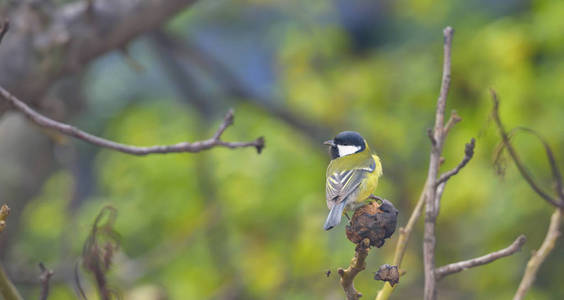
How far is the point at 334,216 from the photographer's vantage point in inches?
19.5

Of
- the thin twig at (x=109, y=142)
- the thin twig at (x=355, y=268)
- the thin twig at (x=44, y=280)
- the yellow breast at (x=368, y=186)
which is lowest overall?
the thin twig at (x=355, y=268)

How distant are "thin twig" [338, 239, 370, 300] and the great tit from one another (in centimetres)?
5

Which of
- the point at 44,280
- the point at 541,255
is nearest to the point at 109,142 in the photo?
the point at 44,280

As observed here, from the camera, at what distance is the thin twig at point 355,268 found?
0.44 m

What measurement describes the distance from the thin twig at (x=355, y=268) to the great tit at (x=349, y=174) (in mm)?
45

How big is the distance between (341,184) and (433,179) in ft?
0.24

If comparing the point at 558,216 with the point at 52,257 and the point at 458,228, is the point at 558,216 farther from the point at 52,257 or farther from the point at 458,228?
the point at 52,257

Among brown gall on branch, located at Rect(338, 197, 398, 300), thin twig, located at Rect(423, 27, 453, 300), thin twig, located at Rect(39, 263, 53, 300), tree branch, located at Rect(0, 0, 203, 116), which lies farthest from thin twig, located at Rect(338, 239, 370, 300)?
tree branch, located at Rect(0, 0, 203, 116)

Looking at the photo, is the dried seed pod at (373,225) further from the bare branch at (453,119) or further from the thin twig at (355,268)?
the bare branch at (453,119)

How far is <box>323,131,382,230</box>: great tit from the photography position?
0.53m

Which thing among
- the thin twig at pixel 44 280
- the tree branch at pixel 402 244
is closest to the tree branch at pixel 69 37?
the thin twig at pixel 44 280

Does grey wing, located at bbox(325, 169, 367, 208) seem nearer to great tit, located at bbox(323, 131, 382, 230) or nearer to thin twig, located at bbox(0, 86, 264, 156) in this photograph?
great tit, located at bbox(323, 131, 382, 230)

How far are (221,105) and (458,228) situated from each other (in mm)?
1301

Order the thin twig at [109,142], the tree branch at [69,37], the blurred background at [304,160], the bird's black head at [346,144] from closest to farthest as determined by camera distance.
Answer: the bird's black head at [346,144], the thin twig at [109,142], the tree branch at [69,37], the blurred background at [304,160]
